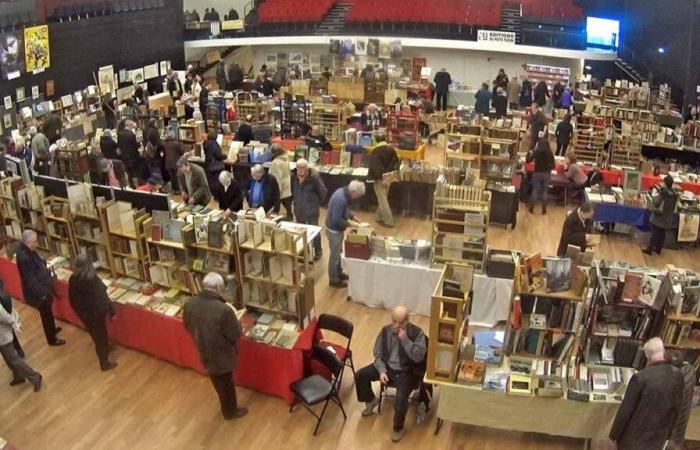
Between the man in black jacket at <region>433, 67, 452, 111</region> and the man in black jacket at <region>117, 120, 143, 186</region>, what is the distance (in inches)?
378

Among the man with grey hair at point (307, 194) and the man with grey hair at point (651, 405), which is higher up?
the man with grey hair at point (307, 194)

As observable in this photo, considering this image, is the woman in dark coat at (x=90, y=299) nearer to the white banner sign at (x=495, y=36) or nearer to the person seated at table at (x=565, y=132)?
the person seated at table at (x=565, y=132)

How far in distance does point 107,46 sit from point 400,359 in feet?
51.9

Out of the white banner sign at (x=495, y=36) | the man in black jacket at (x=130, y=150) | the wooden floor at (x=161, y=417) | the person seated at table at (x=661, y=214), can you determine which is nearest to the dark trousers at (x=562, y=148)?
the person seated at table at (x=661, y=214)

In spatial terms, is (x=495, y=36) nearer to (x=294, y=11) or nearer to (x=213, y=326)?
(x=294, y=11)

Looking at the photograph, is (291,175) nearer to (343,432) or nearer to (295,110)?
(295,110)

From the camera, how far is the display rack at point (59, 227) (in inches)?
337

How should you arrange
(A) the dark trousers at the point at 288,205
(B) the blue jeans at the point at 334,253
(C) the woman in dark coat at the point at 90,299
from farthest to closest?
(A) the dark trousers at the point at 288,205 → (B) the blue jeans at the point at 334,253 → (C) the woman in dark coat at the point at 90,299

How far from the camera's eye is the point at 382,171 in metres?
11.4

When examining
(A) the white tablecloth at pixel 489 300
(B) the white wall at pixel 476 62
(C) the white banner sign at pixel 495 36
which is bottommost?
(A) the white tablecloth at pixel 489 300

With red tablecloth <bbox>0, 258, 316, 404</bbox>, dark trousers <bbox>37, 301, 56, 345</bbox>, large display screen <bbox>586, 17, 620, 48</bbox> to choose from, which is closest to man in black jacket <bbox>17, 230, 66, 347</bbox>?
dark trousers <bbox>37, 301, 56, 345</bbox>

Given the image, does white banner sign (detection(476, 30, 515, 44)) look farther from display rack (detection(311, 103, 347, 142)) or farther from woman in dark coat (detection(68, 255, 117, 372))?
woman in dark coat (detection(68, 255, 117, 372))

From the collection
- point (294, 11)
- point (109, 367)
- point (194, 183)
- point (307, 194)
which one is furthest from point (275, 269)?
point (294, 11)

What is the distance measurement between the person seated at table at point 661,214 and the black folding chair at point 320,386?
242 inches
